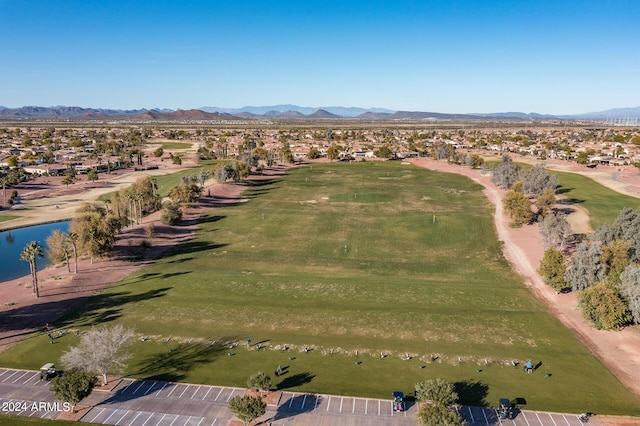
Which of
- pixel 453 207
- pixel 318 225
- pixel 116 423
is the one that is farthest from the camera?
pixel 453 207

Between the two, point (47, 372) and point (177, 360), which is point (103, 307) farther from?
point (177, 360)

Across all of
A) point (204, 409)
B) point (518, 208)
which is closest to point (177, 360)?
point (204, 409)

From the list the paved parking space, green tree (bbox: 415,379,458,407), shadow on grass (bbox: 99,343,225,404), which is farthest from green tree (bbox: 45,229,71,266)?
the paved parking space

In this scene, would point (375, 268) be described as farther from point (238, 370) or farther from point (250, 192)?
point (250, 192)

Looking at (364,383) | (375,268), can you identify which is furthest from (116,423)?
(375,268)

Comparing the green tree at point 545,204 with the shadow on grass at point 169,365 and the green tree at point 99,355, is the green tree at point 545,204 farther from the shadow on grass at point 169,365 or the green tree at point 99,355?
the green tree at point 99,355
